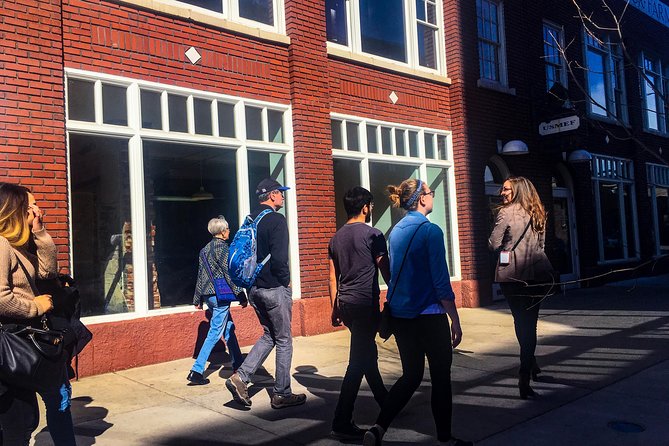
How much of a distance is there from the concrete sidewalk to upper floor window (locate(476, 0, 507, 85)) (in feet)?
20.0

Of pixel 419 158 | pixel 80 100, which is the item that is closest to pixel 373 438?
pixel 80 100

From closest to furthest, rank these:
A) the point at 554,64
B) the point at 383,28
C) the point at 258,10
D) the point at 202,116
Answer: the point at 202,116, the point at 258,10, the point at 383,28, the point at 554,64

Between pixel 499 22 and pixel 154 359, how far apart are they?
381 inches

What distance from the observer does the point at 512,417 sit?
15.3 feet

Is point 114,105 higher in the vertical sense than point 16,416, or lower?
higher

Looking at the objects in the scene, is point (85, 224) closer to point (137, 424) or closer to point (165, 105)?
point (165, 105)

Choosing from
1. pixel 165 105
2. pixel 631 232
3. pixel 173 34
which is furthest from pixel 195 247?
pixel 631 232

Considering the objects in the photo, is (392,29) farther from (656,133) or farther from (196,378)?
(656,133)

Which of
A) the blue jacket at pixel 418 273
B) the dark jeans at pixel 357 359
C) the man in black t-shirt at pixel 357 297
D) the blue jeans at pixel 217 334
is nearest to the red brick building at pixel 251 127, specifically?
the blue jeans at pixel 217 334

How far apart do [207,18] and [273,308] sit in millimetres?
4760

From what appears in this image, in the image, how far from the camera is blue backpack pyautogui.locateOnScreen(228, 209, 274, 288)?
4.79 m

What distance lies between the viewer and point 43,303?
320cm

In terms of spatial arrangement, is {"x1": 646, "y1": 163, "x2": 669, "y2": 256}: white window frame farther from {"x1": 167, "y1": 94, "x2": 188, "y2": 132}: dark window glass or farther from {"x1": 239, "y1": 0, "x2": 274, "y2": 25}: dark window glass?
{"x1": 167, "y1": 94, "x2": 188, "y2": 132}: dark window glass

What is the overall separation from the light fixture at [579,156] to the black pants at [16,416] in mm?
12382
